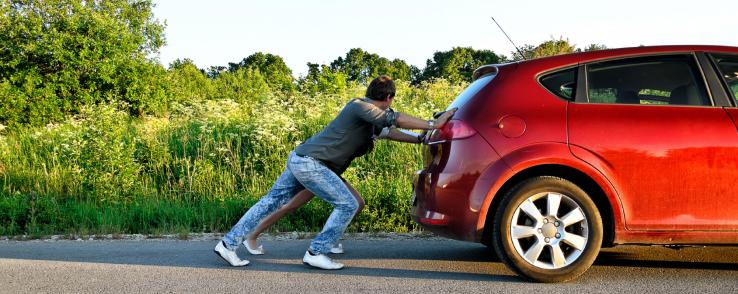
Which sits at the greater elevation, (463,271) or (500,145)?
Answer: (500,145)

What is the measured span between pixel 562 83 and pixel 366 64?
80.9 meters

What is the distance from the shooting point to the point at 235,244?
5.77 meters

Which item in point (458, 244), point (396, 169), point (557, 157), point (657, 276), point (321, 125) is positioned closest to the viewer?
point (557, 157)

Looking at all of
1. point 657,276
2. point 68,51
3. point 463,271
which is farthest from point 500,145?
point 68,51

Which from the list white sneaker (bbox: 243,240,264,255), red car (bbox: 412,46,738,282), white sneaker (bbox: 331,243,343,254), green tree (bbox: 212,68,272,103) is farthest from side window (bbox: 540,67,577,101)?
green tree (bbox: 212,68,272,103)

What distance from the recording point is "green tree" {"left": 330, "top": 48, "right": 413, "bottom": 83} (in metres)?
78.7

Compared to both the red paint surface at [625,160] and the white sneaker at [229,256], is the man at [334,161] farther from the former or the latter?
the red paint surface at [625,160]

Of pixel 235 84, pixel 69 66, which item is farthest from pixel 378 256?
pixel 235 84

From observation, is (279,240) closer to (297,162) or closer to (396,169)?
(297,162)

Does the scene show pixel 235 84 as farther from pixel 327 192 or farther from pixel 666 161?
pixel 666 161

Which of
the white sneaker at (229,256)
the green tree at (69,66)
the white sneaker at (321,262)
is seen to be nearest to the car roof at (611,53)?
the white sneaker at (321,262)

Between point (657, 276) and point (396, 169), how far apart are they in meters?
7.05

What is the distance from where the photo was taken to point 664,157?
15.9 feet

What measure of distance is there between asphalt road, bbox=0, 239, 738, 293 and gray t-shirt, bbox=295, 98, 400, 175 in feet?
2.80
